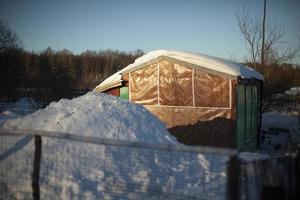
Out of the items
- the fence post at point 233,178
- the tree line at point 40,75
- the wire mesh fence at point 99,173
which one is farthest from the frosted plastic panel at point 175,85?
the tree line at point 40,75

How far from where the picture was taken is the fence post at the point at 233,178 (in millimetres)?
3686

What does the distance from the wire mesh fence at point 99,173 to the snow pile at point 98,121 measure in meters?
1.06

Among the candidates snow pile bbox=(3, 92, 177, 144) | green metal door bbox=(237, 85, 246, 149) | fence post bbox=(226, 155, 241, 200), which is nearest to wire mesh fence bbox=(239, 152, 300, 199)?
fence post bbox=(226, 155, 241, 200)

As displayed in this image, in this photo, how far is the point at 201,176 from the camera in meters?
6.42

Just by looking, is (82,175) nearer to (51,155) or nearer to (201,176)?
(51,155)

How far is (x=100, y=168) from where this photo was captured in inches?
242

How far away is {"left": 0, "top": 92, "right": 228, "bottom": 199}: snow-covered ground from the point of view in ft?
18.0

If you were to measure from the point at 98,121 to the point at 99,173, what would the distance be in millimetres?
2268

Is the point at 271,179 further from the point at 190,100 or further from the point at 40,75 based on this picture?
the point at 40,75

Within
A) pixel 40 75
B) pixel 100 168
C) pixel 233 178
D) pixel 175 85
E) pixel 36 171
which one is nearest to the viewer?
pixel 233 178

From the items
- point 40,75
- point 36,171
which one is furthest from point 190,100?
point 40,75

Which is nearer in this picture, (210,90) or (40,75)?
(210,90)

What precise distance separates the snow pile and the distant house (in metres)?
3.00

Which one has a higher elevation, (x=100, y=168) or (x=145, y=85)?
(x=145, y=85)
